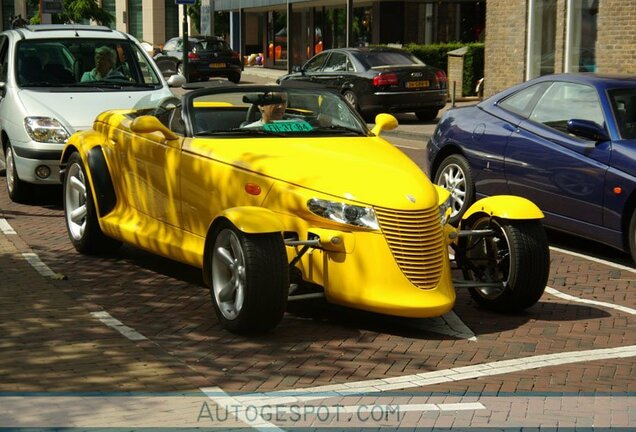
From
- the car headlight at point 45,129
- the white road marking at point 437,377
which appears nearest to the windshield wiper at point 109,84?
the car headlight at point 45,129

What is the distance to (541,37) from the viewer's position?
2441 cm

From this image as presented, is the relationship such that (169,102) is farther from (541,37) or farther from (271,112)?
(541,37)

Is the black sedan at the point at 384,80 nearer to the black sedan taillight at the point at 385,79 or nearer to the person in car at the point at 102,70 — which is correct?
the black sedan taillight at the point at 385,79

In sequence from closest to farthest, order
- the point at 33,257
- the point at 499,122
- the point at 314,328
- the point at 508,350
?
the point at 508,350 < the point at 314,328 < the point at 33,257 < the point at 499,122

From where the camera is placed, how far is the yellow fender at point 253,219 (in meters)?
7.11

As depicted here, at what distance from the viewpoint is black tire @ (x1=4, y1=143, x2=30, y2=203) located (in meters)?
12.9

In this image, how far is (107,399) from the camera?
5.98 m

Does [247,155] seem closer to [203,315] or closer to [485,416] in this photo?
[203,315]

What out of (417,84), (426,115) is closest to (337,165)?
(417,84)

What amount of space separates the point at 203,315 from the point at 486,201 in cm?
208

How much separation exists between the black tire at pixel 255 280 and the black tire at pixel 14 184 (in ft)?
19.8

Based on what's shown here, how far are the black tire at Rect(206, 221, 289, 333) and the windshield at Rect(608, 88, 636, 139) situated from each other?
4045mm

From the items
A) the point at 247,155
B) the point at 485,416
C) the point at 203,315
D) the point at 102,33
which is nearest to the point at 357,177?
the point at 247,155

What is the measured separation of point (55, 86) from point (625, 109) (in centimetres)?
627
